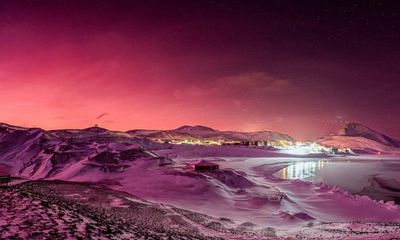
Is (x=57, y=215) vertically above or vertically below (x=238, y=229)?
above

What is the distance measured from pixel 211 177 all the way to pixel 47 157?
19.6 meters

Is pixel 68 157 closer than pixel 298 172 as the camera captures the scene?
Yes

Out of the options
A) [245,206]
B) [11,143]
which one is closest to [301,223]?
[245,206]

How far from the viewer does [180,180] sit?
1252 inches

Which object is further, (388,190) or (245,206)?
(388,190)

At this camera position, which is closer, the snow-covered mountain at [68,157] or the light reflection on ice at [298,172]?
the snow-covered mountain at [68,157]

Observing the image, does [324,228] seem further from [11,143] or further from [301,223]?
[11,143]

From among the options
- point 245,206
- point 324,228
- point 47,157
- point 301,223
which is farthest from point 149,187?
point 47,157

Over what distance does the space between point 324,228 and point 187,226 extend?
8000mm

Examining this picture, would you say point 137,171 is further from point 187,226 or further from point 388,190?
point 388,190

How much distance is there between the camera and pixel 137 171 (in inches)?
1395

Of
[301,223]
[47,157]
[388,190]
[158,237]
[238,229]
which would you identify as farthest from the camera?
[388,190]

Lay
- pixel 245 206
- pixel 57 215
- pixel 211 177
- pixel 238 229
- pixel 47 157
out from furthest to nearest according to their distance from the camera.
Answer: pixel 47 157 < pixel 211 177 < pixel 245 206 < pixel 238 229 < pixel 57 215

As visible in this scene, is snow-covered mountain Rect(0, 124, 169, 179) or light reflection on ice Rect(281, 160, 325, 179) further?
light reflection on ice Rect(281, 160, 325, 179)
